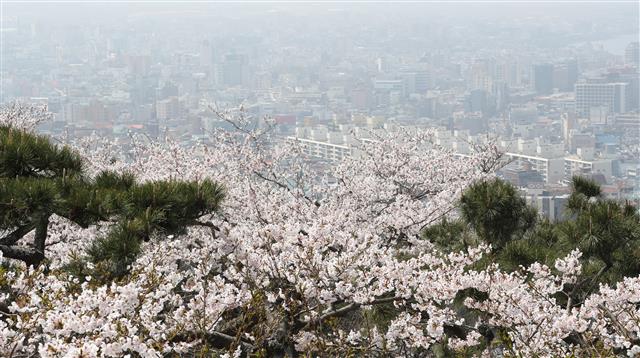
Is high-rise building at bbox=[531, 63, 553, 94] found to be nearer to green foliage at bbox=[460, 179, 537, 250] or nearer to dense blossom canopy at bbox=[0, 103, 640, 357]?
green foliage at bbox=[460, 179, 537, 250]

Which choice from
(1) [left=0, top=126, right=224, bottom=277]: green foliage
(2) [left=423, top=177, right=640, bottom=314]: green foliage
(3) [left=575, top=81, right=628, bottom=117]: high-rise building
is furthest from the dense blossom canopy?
(3) [left=575, top=81, right=628, bottom=117]: high-rise building

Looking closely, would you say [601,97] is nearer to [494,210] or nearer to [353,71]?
[353,71]

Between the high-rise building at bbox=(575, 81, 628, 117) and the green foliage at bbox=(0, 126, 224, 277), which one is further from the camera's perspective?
the high-rise building at bbox=(575, 81, 628, 117)

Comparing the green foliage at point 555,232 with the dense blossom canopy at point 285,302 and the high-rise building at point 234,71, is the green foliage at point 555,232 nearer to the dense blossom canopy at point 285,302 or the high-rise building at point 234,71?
the dense blossom canopy at point 285,302

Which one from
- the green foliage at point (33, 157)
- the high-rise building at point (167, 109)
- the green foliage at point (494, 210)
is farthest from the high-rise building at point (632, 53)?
the green foliage at point (33, 157)

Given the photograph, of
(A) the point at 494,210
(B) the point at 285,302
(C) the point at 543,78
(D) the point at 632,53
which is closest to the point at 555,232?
(A) the point at 494,210

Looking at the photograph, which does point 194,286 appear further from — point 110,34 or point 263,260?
point 110,34

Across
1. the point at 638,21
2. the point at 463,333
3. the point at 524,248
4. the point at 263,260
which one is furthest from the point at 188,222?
the point at 638,21
